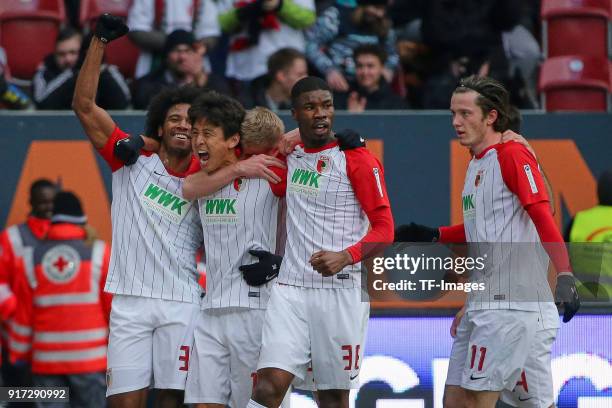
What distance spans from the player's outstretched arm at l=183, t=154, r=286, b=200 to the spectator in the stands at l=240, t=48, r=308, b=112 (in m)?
3.22

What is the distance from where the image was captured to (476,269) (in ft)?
22.7

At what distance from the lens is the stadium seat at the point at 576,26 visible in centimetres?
1080

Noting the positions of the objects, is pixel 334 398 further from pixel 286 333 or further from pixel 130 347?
pixel 130 347

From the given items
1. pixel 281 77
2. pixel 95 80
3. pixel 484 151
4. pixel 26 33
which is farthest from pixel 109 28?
pixel 26 33

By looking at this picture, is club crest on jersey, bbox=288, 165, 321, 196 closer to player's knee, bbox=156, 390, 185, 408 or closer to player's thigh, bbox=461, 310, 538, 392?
player's thigh, bbox=461, 310, 538, 392

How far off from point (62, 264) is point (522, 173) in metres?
3.68

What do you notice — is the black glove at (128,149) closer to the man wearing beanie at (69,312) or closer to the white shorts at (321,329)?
the white shorts at (321,329)

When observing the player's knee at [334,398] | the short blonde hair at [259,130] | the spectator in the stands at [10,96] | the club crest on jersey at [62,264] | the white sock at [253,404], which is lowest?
the white sock at [253,404]

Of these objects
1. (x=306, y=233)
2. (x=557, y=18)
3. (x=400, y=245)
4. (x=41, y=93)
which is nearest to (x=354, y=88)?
→ (x=557, y=18)

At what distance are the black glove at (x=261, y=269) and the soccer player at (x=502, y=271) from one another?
3.39 feet

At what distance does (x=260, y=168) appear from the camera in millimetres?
6914

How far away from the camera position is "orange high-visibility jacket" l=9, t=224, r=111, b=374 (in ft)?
29.4

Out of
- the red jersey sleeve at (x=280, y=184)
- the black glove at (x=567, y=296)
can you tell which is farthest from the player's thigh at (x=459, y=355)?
the red jersey sleeve at (x=280, y=184)

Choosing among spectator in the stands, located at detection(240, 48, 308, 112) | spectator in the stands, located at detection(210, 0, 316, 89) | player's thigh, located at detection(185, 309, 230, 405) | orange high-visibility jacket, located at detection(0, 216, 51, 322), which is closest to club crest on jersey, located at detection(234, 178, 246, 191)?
player's thigh, located at detection(185, 309, 230, 405)
